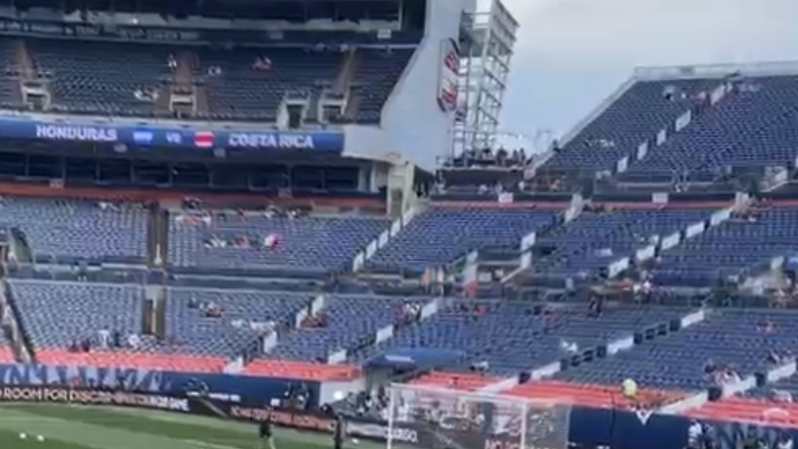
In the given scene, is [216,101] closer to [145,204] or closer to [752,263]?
[145,204]

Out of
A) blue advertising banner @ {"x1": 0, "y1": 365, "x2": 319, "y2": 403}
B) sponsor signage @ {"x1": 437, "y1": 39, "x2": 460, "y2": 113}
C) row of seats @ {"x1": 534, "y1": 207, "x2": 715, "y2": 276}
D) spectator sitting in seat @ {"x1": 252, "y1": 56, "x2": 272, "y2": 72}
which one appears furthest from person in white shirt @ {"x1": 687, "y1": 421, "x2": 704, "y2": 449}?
spectator sitting in seat @ {"x1": 252, "y1": 56, "x2": 272, "y2": 72}

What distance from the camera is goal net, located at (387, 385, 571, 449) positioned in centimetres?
3216

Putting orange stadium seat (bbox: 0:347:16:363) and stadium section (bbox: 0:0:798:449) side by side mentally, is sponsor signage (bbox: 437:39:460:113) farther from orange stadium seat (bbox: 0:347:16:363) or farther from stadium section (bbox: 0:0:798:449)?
orange stadium seat (bbox: 0:347:16:363)

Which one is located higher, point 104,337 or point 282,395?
point 104,337

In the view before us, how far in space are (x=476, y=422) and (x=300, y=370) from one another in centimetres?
1629

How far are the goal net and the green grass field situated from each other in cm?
218

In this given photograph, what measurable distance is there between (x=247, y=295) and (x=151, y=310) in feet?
11.6

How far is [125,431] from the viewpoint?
39.5 metres

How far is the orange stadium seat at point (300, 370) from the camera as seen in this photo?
46.8 meters

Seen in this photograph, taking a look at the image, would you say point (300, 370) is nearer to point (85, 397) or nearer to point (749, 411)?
point (85, 397)

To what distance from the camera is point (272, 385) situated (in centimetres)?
4650

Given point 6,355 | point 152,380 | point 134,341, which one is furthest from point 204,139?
point 152,380

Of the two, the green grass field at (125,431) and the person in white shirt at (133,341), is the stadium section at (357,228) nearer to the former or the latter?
the person in white shirt at (133,341)

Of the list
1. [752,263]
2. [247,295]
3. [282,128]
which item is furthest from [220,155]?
[752,263]
